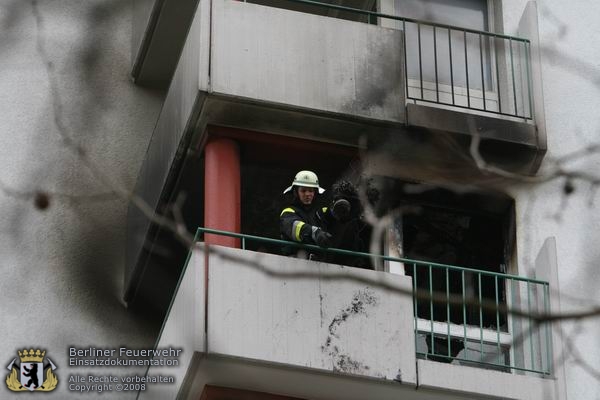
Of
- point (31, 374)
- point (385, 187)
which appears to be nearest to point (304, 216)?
point (385, 187)

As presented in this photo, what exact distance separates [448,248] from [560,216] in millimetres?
1041

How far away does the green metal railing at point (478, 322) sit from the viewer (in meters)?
13.5

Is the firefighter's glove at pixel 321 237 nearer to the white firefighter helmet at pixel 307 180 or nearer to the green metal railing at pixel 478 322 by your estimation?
the green metal railing at pixel 478 322

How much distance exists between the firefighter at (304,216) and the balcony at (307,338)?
0.16 meters

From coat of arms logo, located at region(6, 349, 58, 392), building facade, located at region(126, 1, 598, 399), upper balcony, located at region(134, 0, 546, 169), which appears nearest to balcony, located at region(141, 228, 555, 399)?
building facade, located at region(126, 1, 598, 399)

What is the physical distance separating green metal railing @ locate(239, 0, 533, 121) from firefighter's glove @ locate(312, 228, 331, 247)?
2.30 m

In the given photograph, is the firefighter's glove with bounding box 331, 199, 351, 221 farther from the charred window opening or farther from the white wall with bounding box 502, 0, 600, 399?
the white wall with bounding box 502, 0, 600, 399

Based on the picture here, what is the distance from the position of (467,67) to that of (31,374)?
4896mm

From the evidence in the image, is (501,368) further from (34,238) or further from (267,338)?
(34,238)

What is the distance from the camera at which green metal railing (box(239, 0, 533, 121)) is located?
14.9 m

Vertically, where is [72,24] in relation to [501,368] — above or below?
above

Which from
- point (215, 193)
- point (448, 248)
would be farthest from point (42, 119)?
point (448, 248)

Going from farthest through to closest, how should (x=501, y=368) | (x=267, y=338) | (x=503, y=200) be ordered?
1. (x=503, y=200)
2. (x=501, y=368)
3. (x=267, y=338)

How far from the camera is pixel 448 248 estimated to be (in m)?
14.8
